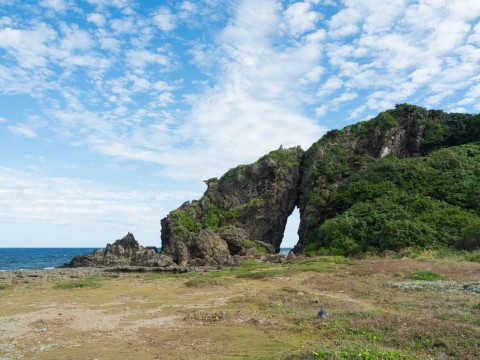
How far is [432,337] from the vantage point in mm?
9477

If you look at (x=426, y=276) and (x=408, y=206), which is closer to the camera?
(x=426, y=276)

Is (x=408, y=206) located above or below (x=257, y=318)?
above

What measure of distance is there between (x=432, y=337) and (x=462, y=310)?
13.7 ft

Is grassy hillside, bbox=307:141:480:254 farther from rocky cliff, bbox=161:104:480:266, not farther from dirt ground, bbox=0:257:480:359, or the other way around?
dirt ground, bbox=0:257:480:359

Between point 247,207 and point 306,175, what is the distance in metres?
9.15

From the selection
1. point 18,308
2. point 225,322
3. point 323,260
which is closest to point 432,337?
point 225,322

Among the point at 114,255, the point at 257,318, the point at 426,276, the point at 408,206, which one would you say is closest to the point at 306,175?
the point at 408,206

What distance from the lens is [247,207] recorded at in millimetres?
52000

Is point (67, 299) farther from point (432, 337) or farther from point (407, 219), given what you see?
point (407, 219)

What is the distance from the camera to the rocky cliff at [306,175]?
49.0m

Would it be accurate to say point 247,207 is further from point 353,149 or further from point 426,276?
point 426,276

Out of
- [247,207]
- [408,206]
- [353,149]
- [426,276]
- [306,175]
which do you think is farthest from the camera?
[353,149]

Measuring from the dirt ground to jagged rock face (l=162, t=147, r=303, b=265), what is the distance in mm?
23204

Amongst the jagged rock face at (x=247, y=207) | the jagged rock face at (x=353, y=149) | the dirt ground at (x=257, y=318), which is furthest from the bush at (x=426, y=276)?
the jagged rock face at (x=353, y=149)
